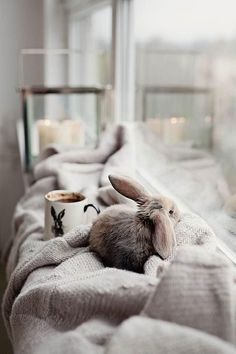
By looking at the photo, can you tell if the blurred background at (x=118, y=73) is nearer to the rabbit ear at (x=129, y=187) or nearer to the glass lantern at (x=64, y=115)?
the glass lantern at (x=64, y=115)

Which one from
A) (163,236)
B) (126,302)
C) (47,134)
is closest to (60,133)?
(47,134)

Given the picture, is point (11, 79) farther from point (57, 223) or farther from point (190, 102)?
point (57, 223)

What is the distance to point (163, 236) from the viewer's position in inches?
33.7

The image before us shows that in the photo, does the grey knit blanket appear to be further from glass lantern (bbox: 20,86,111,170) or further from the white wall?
the white wall

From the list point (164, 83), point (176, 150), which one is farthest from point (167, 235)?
point (164, 83)

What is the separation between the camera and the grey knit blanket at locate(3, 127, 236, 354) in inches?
23.3

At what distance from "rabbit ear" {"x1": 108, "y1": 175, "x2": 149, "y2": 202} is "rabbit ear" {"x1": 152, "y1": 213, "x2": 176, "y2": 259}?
0.09 metres

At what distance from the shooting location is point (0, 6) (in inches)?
119

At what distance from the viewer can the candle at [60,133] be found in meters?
2.01

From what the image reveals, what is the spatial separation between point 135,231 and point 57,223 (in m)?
0.31

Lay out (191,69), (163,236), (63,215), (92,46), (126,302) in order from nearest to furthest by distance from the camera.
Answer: (126,302)
(163,236)
(63,215)
(191,69)
(92,46)

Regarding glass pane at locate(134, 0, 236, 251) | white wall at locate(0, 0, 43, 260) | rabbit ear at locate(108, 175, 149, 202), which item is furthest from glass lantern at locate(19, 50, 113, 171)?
rabbit ear at locate(108, 175, 149, 202)

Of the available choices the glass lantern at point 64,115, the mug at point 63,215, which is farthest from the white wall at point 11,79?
the mug at point 63,215

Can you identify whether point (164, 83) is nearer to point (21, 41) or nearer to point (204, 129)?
point (204, 129)
